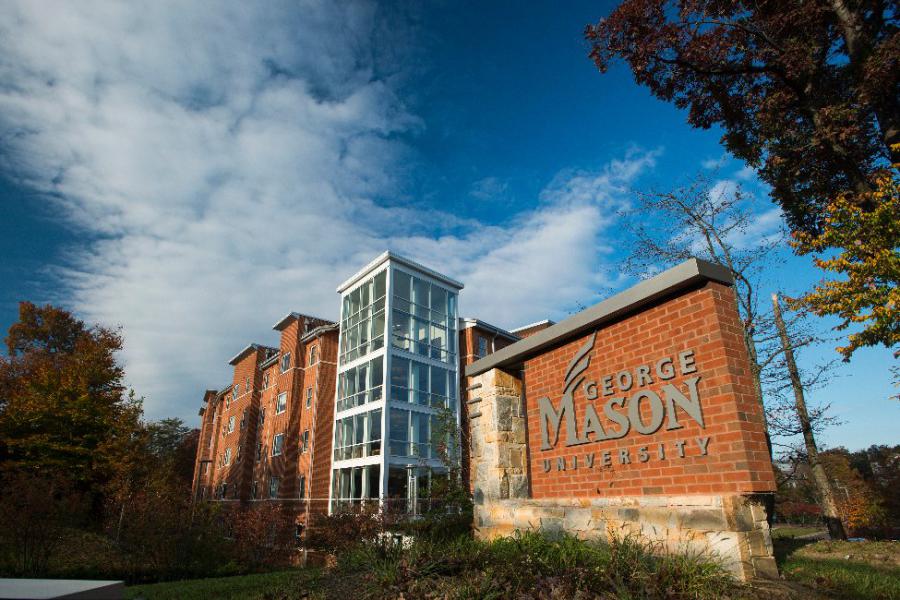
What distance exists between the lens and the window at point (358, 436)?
24.4 metres

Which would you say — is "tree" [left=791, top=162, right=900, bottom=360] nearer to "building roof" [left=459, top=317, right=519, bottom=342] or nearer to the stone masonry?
the stone masonry

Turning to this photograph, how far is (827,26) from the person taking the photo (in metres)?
10.5

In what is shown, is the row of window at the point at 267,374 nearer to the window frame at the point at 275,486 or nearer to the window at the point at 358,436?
the window at the point at 358,436

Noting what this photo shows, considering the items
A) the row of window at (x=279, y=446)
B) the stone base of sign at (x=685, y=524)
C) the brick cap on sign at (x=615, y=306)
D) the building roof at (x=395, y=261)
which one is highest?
the building roof at (x=395, y=261)

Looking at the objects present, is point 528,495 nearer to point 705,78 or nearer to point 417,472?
point 705,78

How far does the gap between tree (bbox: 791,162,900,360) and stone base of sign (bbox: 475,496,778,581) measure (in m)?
6.69

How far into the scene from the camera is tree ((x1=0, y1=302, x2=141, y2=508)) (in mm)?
21688

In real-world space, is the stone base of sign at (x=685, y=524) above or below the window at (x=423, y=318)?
below

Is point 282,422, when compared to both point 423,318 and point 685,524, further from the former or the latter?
point 685,524

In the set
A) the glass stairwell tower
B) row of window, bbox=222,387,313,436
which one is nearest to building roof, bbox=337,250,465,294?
the glass stairwell tower

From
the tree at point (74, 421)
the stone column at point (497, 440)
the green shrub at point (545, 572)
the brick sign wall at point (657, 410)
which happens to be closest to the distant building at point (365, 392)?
the tree at point (74, 421)

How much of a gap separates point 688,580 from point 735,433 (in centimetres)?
127

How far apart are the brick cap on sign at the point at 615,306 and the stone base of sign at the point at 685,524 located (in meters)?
1.86

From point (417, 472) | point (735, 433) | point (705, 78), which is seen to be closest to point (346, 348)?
point (417, 472)
